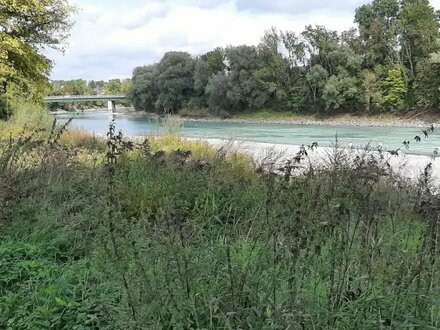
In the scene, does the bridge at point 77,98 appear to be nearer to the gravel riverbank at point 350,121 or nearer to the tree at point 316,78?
the gravel riverbank at point 350,121

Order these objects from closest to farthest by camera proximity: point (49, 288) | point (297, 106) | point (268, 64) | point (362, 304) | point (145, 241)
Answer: point (362, 304)
point (49, 288)
point (145, 241)
point (297, 106)
point (268, 64)

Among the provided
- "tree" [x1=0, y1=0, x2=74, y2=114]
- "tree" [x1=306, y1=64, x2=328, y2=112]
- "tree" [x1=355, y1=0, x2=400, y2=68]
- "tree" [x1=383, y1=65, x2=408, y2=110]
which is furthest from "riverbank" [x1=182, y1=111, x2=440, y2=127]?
"tree" [x1=0, y1=0, x2=74, y2=114]

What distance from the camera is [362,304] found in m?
2.17

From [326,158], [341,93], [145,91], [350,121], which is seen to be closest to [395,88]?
[341,93]

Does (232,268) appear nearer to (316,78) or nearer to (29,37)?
(29,37)

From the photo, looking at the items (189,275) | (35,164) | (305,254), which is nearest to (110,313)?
(189,275)

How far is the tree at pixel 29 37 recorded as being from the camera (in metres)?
23.0

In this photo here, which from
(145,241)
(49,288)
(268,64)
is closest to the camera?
(49,288)

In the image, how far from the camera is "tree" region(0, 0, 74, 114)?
23.0 metres

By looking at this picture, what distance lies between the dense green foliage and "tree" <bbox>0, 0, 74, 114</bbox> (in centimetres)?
2524

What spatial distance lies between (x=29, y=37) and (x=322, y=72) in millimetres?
34279

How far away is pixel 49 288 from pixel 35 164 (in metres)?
3.19

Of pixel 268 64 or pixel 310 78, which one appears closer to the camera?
pixel 310 78

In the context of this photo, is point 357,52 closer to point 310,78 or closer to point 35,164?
point 310,78
